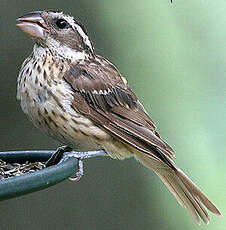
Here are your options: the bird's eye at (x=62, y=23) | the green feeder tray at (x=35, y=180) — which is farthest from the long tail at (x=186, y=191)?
the green feeder tray at (x=35, y=180)

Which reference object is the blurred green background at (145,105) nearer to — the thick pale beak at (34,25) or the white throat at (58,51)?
the white throat at (58,51)

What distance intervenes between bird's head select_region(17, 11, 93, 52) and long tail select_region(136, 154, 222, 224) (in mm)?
692

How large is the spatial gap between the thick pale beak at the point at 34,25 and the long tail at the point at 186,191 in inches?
34.2

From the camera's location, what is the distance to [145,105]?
530cm

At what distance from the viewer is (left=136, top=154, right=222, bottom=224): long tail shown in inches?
171

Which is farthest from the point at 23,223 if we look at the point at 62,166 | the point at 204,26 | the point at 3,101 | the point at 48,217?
the point at 62,166

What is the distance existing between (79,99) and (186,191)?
86 cm

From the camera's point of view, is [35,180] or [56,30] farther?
[56,30]

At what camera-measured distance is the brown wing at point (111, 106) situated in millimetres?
4012

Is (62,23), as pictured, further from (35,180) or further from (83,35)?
(35,180)

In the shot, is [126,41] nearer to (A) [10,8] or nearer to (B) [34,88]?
(A) [10,8]

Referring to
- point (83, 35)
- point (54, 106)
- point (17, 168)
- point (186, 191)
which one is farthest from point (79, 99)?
point (186, 191)

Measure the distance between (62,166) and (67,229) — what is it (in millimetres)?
2687

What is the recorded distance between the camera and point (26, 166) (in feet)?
11.9
